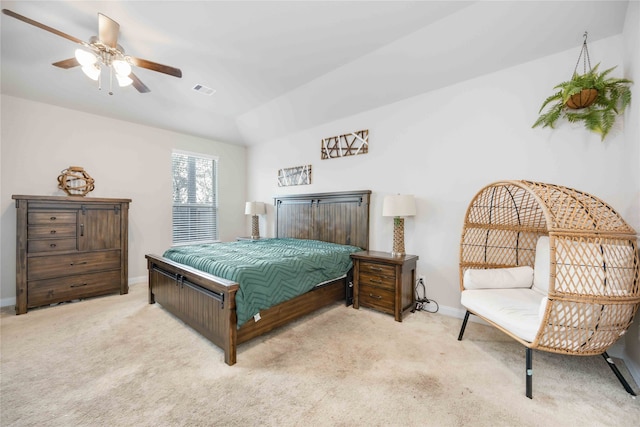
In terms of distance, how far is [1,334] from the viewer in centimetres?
250

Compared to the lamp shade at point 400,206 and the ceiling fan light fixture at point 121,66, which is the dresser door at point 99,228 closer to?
the ceiling fan light fixture at point 121,66

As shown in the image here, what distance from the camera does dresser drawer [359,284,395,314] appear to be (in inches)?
116

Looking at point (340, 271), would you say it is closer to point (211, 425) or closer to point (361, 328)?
point (361, 328)

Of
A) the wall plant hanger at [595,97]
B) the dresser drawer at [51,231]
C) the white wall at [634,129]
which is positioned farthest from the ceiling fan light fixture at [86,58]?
the white wall at [634,129]

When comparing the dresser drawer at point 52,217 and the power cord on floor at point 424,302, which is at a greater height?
the dresser drawer at point 52,217

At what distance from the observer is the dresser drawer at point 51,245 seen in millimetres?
3121

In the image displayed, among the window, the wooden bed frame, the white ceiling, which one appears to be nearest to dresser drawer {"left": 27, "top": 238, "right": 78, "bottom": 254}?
the wooden bed frame

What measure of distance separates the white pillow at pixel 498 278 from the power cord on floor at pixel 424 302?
2.80 feet

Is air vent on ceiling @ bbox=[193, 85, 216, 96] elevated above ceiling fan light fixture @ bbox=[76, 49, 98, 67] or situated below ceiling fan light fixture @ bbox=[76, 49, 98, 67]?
above

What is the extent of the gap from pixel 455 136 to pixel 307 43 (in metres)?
2.03

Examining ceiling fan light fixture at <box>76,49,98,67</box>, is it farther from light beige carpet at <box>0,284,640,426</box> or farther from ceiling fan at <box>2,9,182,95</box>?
light beige carpet at <box>0,284,640,426</box>

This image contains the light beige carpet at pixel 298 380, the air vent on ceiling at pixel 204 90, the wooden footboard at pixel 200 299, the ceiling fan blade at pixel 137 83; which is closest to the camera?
the light beige carpet at pixel 298 380

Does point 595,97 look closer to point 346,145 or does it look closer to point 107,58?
point 346,145

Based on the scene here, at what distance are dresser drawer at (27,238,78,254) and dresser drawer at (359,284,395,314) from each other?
3891 mm
